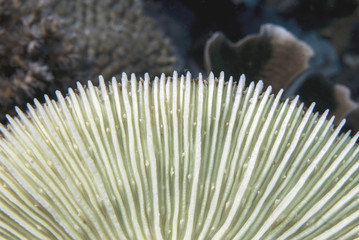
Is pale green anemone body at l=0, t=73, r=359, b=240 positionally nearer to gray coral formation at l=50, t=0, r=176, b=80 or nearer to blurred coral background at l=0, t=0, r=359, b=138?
blurred coral background at l=0, t=0, r=359, b=138

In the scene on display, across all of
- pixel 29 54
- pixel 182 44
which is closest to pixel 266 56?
pixel 182 44

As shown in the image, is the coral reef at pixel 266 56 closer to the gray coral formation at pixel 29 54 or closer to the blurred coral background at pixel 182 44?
the blurred coral background at pixel 182 44

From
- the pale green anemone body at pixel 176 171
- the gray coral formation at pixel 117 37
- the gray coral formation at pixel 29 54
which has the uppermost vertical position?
the gray coral formation at pixel 117 37

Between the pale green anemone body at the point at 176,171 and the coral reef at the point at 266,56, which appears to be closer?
the pale green anemone body at the point at 176,171

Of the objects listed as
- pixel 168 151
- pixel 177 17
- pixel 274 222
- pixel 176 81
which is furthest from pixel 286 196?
pixel 177 17

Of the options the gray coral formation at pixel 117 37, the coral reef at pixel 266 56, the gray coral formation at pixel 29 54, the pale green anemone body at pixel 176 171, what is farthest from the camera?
the gray coral formation at pixel 117 37

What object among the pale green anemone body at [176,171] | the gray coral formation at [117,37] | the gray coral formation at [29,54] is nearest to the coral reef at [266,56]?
the gray coral formation at [117,37]
